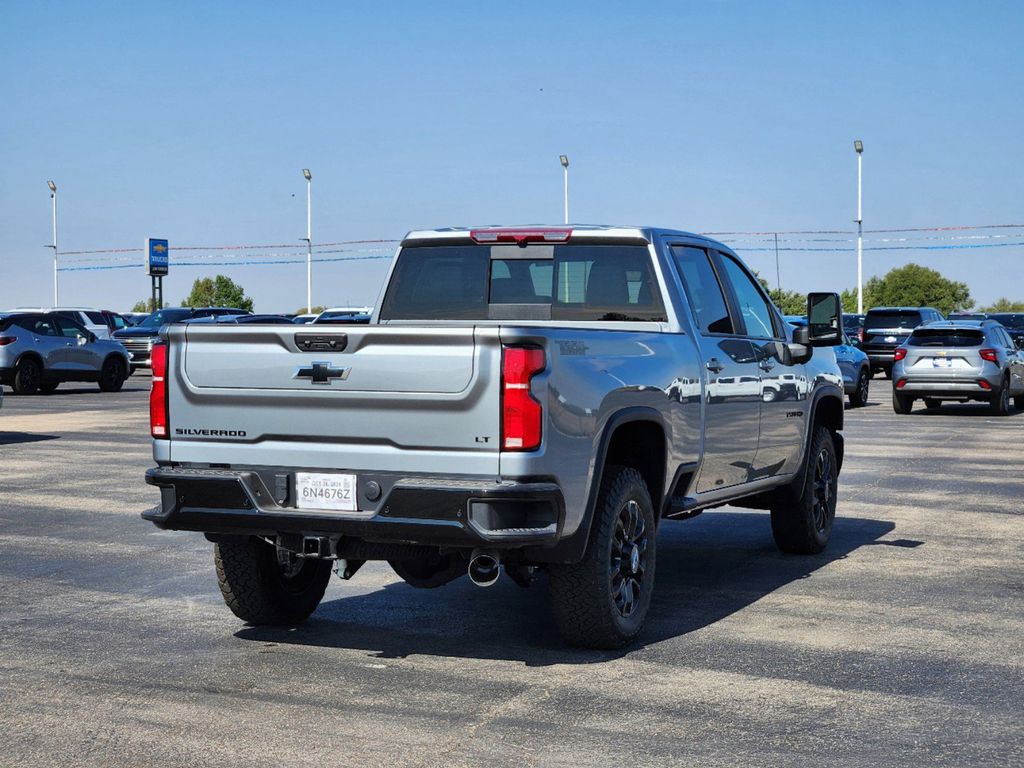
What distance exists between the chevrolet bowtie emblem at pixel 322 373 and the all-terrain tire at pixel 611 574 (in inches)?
52.3

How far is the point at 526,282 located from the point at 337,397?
230cm

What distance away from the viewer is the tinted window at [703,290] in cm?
847

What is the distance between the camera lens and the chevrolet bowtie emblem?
6.46 metres

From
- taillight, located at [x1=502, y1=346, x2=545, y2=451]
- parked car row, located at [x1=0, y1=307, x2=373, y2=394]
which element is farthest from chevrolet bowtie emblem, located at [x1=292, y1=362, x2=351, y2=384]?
parked car row, located at [x1=0, y1=307, x2=373, y2=394]

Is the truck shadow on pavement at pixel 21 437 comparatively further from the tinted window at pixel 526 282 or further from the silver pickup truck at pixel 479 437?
the silver pickup truck at pixel 479 437

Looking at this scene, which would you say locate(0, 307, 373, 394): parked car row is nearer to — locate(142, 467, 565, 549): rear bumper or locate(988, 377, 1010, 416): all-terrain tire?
locate(988, 377, 1010, 416): all-terrain tire

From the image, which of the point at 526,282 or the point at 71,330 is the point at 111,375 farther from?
the point at 526,282

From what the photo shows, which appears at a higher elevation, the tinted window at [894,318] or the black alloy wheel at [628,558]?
the tinted window at [894,318]

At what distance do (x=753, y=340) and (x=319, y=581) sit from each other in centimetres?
306

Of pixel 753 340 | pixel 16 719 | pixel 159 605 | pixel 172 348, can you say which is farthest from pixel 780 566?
pixel 16 719

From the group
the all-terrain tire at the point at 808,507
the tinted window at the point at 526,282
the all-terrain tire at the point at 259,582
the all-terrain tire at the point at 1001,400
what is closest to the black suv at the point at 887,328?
the all-terrain tire at the point at 1001,400

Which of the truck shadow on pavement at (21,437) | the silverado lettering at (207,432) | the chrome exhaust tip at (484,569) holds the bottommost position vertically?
the truck shadow on pavement at (21,437)

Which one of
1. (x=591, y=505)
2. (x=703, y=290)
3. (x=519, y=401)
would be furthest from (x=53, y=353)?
(x=519, y=401)

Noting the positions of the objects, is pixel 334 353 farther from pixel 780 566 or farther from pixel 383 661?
pixel 780 566
